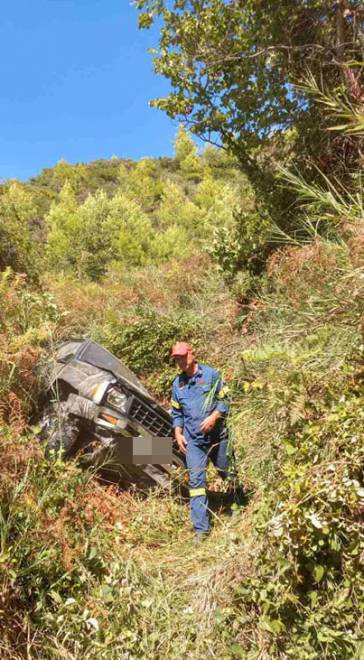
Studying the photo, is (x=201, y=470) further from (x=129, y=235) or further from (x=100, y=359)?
(x=129, y=235)

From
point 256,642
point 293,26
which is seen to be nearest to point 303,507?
point 256,642

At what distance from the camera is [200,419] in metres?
4.06

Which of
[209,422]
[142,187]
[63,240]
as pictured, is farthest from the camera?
[142,187]

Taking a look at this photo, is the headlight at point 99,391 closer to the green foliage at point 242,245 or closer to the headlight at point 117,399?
the headlight at point 117,399

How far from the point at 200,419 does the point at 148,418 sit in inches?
18.4

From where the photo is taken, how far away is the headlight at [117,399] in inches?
153

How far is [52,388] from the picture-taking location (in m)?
3.80

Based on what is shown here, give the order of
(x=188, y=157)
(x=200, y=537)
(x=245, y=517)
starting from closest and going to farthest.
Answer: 1. (x=245, y=517)
2. (x=200, y=537)
3. (x=188, y=157)

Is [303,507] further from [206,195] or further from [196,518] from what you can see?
[206,195]

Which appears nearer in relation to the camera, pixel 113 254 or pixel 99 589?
pixel 99 589

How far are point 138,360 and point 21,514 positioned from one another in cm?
437

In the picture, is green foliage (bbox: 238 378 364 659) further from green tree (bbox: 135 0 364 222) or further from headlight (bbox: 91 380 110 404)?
green tree (bbox: 135 0 364 222)

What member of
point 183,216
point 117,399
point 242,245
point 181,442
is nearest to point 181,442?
point 181,442

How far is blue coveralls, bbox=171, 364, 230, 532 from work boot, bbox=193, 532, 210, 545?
28 centimetres
